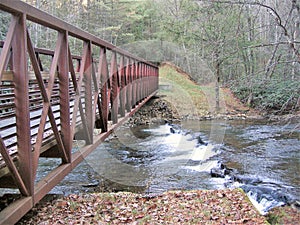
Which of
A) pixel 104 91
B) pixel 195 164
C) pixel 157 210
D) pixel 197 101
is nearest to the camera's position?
pixel 157 210

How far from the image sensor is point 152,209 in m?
5.13

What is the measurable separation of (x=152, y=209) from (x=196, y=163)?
377cm

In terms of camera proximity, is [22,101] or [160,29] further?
[160,29]

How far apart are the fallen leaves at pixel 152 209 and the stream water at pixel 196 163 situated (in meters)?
0.88

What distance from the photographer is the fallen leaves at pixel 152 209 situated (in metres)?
4.64

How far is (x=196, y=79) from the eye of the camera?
25547 millimetres

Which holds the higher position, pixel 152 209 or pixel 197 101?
pixel 197 101

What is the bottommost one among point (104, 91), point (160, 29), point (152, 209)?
point (152, 209)

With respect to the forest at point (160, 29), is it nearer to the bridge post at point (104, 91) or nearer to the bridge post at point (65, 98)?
the bridge post at point (104, 91)

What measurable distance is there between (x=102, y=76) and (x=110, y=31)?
70.5 feet

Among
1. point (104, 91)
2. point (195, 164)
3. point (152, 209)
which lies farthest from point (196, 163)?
point (104, 91)

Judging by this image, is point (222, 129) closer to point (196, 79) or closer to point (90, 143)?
point (90, 143)

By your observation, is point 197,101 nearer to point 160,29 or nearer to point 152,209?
point 160,29

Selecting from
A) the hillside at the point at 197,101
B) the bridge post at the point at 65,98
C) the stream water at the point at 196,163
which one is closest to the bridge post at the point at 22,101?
the bridge post at the point at 65,98
